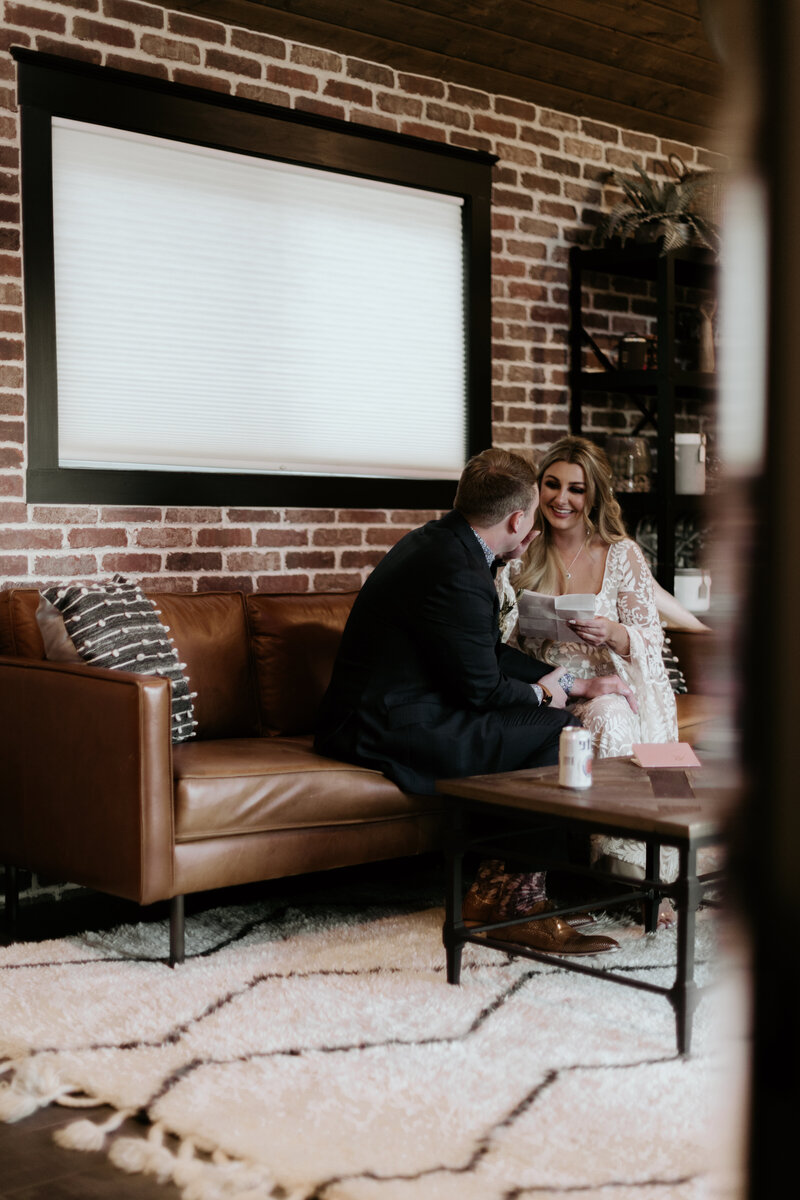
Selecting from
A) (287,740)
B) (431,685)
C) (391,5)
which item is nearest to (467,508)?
(431,685)

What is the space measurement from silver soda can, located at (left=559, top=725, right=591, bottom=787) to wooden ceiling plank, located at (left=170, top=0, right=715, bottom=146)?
2.32m

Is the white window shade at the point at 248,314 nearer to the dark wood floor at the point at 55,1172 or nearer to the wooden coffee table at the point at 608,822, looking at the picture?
the wooden coffee table at the point at 608,822

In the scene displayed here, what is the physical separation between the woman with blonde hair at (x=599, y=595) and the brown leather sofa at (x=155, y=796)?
0.58 m

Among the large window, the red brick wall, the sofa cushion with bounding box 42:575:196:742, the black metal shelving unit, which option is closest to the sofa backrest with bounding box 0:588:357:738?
the sofa cushion with bounding box 42:575:196:742

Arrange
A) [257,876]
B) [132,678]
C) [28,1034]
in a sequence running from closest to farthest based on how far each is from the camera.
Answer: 1. [28,1034]
2. [132,678]
3. [257,876]

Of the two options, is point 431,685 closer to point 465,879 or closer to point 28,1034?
point 465,879

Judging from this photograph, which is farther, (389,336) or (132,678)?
(389,336)

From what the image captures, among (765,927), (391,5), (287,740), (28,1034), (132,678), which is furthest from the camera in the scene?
(391,5)

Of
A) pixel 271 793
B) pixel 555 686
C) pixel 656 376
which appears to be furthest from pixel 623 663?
pixel 656 376

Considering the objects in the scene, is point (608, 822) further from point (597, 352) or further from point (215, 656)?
point (597, 352)

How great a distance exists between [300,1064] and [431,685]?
42.9 inches

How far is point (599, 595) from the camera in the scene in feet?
11.5

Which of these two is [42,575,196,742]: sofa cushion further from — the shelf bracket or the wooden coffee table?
the shelf bracket

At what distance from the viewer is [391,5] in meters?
3.82
